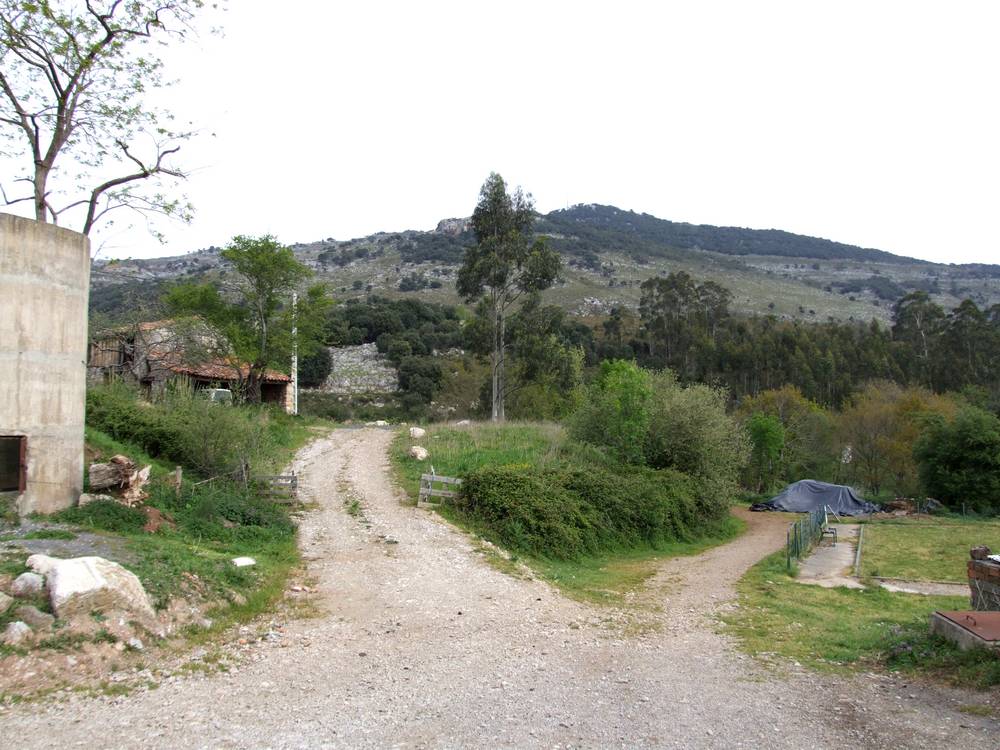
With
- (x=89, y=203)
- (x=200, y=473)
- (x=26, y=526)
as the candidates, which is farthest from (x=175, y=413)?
(x=26, y=526)

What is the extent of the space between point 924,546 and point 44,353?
28290 millimetres

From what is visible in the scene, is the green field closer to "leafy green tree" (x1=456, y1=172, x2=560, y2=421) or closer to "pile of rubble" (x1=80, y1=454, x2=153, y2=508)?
"pile of rubble" (x1=80, y1=454, x2=153, y2=508)

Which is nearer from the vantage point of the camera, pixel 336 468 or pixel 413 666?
pixel 413 666

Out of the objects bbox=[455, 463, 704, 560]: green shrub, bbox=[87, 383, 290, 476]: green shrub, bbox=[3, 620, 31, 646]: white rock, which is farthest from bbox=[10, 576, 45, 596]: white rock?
bbox=[455, 463, 704, 560]: green shrub

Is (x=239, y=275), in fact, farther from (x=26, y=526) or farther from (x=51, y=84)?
(x=26, y=526)

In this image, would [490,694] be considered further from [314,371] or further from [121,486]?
[314,371]

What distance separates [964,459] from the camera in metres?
39.8

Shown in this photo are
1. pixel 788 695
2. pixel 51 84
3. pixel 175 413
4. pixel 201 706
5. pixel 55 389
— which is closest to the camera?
pixel 201 706

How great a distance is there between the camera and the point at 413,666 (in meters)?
8.16

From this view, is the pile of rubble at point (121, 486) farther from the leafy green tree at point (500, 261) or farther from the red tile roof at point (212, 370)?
the leafy green tree at point (500, 261)

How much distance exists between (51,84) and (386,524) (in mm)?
11942

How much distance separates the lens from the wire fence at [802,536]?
68.3 feet

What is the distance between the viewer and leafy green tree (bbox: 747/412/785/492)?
155 ft

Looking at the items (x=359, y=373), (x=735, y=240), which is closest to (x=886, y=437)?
(x=359, y=373)
